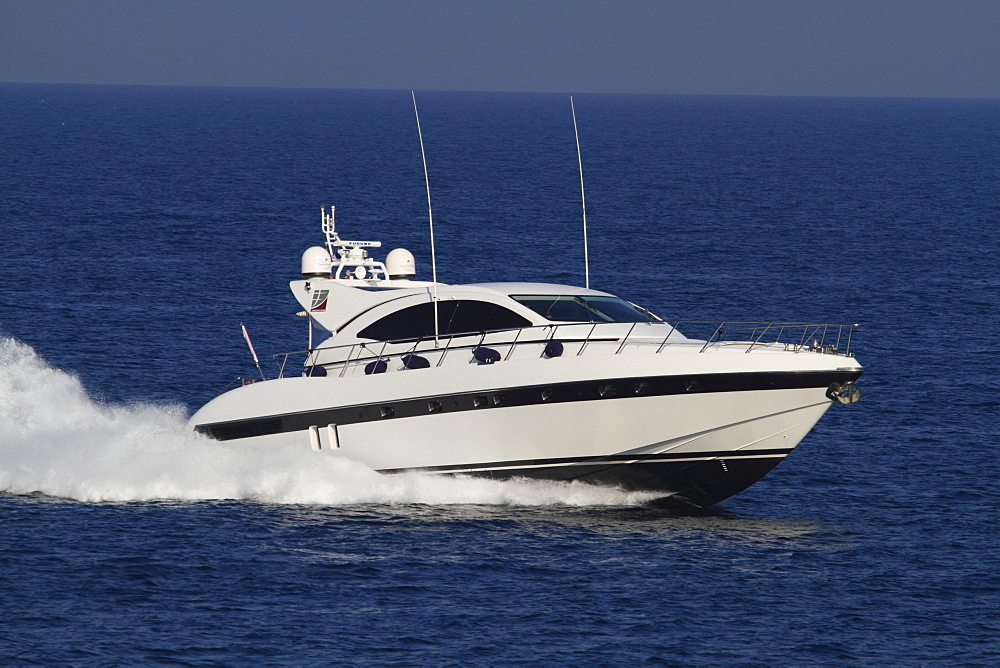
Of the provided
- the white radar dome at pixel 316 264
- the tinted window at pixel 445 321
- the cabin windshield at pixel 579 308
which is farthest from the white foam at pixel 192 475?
the white radar dome at pixel 316 264

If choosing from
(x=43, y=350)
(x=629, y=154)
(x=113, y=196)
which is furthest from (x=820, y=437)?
(x=629, y=154)

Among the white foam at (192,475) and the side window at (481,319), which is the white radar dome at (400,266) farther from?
the white foam at (192,475)

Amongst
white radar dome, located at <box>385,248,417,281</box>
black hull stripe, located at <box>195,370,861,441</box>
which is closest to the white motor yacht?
black hull stripe, located at <box>195,370,861,441</box>

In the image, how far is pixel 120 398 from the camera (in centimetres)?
3019

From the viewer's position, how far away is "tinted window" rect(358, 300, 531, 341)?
73.8ft

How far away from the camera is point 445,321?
22953 millimetres

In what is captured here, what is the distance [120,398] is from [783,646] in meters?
18.1

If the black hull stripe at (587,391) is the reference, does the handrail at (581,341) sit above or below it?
above

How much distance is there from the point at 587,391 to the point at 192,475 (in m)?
7.35

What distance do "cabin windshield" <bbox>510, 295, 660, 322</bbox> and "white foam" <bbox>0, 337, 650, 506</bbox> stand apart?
2866 mm

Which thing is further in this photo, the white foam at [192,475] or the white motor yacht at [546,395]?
the white foam at [192,475]

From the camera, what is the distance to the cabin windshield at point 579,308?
22.3m

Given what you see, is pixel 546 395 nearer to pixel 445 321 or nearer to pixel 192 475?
pixel 445 321

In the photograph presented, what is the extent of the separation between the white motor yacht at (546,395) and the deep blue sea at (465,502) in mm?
576
